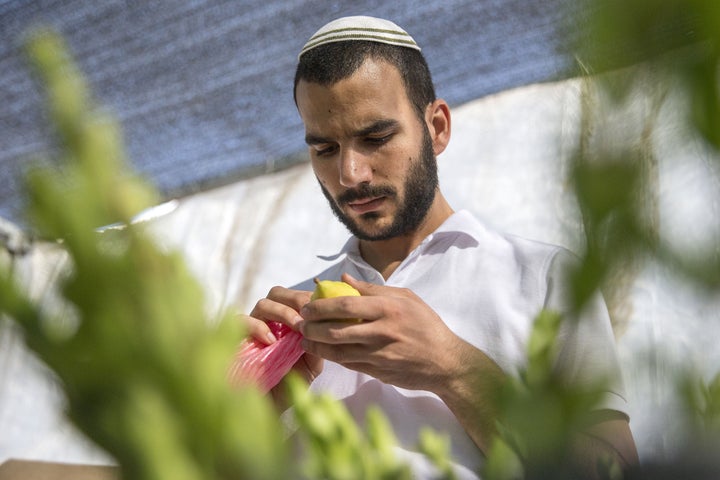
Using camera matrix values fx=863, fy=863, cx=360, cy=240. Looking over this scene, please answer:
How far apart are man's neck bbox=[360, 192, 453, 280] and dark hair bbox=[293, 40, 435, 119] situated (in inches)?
6.7

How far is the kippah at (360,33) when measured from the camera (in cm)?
144

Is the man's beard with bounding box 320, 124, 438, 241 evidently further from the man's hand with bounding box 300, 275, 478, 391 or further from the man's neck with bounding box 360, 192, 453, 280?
the man's hand with bounding box 300, 275, 478, 391

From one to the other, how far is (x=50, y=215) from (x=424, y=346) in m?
0.86

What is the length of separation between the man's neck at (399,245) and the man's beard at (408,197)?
0.06ft

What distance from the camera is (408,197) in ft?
4.46

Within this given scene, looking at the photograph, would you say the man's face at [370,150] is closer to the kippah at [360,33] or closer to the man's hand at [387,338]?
the kippah at [360,33]

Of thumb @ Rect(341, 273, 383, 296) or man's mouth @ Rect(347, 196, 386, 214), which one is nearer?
thumb @ Rect(341, 273, 383, 296)

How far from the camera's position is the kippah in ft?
4.74

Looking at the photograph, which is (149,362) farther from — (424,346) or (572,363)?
(424,346)

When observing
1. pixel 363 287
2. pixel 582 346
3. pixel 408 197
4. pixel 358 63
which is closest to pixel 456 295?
pixel 408 197

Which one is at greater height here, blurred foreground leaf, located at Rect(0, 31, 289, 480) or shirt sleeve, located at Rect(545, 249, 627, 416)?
blurred foreground leaf, located at Rect(0, 31, 289, 480)

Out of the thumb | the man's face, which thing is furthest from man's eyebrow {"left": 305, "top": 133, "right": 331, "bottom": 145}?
the thumb

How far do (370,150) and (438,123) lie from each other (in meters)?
0.28

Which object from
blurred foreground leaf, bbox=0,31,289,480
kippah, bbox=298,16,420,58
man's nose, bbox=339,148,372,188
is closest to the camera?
blurred foreground leaf, bbox=0,31,289,480
